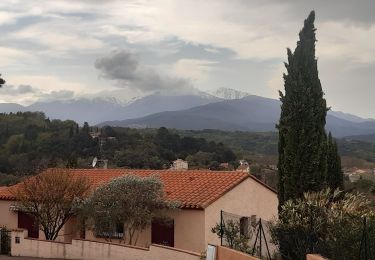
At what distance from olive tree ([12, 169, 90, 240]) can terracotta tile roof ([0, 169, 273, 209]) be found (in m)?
1.91

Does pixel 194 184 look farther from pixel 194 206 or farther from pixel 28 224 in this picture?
pixel 28 224

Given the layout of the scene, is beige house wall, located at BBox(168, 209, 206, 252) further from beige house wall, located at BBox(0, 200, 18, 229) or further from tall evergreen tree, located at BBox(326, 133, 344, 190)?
beige house wall, located at BBox(0, 200, 18, 229)

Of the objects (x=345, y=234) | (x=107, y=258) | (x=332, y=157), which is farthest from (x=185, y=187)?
(x=345, y=234)

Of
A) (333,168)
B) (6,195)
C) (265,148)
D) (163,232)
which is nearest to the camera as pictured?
(333,168)

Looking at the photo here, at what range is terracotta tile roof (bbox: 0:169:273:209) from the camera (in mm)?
24672

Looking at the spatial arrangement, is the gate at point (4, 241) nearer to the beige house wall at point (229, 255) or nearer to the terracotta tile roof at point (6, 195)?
the terracotta tile roof at point (6, 195)

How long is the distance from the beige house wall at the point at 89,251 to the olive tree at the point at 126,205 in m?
0.97

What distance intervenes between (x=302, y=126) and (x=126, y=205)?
8.59m

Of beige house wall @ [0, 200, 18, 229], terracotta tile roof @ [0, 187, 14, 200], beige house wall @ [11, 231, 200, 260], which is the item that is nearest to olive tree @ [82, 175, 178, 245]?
beige house wall @ [11, 231, 200, 260]

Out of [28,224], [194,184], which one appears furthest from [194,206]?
[28,224]

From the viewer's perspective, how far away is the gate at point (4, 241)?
2755cm

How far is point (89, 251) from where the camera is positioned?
77.6ft

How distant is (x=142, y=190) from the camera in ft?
76.8

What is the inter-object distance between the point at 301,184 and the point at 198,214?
5.73 m
